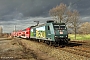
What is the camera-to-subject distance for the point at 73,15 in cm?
5406

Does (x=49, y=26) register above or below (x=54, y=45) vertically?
above

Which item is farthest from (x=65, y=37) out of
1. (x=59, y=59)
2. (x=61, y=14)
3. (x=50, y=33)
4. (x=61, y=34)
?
(x=61, y=14)

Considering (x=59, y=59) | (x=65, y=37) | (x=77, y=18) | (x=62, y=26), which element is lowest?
(x=59, y=59)

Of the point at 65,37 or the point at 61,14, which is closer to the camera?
the point at 65,37

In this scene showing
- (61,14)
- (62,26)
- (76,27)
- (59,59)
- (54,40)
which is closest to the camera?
(59,59)

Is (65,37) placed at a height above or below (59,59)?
above

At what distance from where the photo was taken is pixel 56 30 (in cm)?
2462

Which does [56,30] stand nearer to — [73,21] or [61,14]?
[73,21]

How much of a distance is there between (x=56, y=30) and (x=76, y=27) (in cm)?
2844

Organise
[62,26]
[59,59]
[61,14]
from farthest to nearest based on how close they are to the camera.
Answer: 1. [61,14]
2. [62,26]
3. [59,59]

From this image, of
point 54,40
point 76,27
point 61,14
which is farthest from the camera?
point 61,14

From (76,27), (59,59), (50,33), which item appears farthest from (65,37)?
(76,27)

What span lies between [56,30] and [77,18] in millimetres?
29651

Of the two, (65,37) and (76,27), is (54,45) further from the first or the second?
(76,27)
